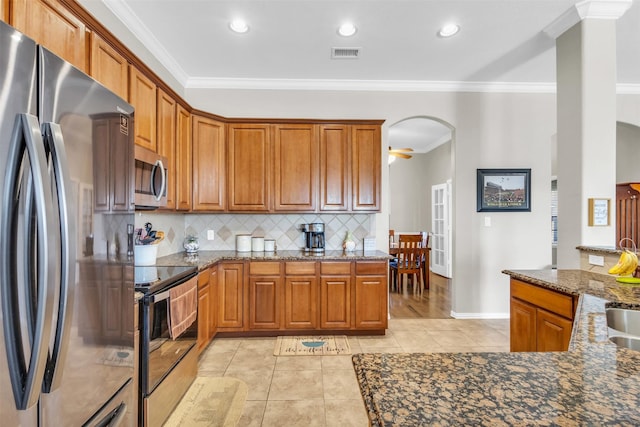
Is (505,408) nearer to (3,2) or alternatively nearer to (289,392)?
(289,392)

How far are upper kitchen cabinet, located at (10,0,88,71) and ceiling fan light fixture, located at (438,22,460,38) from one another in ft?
9.17

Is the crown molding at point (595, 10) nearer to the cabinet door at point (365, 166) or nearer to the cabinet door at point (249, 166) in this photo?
the cabinet door at point (365, 166)

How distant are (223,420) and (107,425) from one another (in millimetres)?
1063

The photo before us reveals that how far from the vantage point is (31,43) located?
939 millimetres

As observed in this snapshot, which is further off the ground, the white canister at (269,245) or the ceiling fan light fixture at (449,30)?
the ceiling fan light fixture at (449,30)

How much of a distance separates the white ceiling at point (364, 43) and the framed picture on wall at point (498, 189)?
1.10 meters

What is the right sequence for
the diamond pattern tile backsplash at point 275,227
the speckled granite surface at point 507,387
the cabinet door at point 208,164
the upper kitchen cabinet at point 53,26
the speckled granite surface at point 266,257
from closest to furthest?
the speckled granite surface at point 507,387
the upper kitchen cabinet at point 53,26
the speckled granite surface at point 266,257
the cabinet door at point 208,164
the diamond pattern tile backsplash at point 275,227

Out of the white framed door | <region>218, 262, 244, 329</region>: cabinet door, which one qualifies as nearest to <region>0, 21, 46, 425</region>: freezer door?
<region>218, 262, 244, 329</region>: cabinet door

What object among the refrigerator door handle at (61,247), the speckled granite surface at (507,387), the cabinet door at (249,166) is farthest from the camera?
the cabinet door at (249,166)

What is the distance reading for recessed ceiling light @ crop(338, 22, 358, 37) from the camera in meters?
2.97

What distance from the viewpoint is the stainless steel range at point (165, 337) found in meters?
1.86

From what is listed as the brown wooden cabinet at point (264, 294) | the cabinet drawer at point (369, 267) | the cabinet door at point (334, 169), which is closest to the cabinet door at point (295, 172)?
the cabinet door at point (334, 169)

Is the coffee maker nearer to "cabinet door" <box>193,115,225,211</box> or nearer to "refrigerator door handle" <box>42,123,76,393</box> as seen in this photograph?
"cabinet door" <box>193,115,225,211</box>

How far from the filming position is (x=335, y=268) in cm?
354
